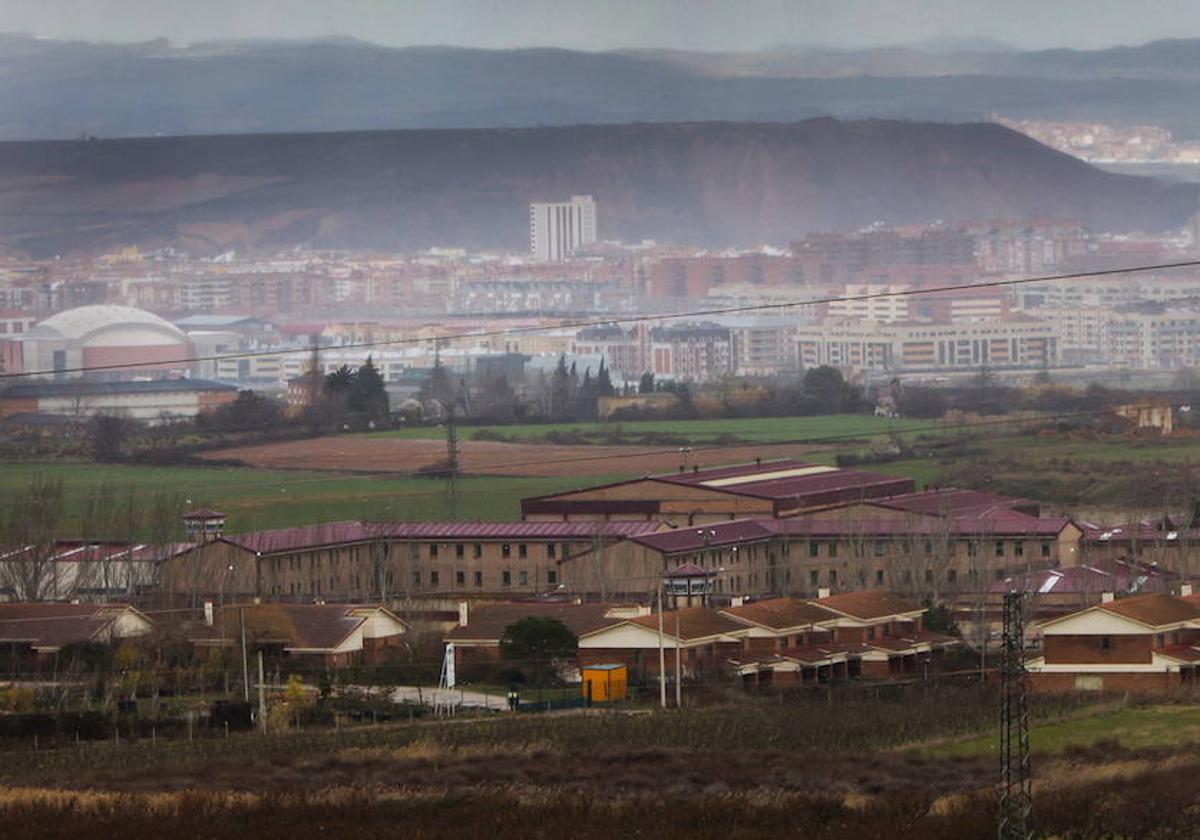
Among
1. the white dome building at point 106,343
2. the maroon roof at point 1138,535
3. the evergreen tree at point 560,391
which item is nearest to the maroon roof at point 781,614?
the maroon roof at point 1138,535

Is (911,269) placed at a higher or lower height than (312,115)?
lower

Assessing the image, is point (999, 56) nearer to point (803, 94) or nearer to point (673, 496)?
point (803, 94)

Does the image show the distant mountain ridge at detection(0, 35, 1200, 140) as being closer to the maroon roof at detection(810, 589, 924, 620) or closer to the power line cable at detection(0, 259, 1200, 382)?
the power line cable at detection(0, 259, 1200, 382)

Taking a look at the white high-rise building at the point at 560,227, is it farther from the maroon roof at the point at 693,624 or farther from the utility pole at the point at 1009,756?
the utility pole at the point at 1009,756

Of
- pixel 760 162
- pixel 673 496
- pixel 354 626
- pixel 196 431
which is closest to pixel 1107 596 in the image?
pixel 354 626

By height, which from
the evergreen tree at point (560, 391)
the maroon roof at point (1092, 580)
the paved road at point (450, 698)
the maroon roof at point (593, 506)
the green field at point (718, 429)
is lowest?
the paved road at point (450, 698)

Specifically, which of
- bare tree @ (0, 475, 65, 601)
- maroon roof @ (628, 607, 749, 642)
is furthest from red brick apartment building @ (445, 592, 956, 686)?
bare tree @ (0, 475, 65, 601)
